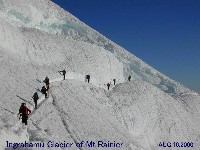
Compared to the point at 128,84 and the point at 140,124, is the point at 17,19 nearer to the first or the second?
the point at 128,84

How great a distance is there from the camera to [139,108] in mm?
49375

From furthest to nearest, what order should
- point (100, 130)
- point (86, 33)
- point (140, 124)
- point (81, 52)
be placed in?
point (86, 33) → point (81, 52) → point (140, 124) → point (100, 130)

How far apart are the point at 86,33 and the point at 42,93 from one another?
138ft

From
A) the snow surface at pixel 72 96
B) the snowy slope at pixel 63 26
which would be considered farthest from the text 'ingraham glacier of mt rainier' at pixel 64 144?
the snowy slope at pixel 63 26

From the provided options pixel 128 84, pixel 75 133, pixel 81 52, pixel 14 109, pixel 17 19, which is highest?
pixel 17 19

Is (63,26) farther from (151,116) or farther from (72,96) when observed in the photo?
(72,96)

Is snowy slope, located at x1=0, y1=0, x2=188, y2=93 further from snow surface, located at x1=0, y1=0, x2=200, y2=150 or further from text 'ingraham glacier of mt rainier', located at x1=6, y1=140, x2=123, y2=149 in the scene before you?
text 'ingraham glacier of mt rainier', located at x1=6, y1=140, x2=123, y2=149

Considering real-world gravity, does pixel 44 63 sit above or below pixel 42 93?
above

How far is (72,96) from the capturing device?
40.7m

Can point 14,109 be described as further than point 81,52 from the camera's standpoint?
No

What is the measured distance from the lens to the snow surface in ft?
108

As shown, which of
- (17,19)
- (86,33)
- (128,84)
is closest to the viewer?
(128,84)

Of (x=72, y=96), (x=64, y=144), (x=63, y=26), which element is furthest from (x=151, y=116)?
(x=63, y=26)

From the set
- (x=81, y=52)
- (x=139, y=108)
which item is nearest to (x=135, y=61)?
(x=81, y=52)
